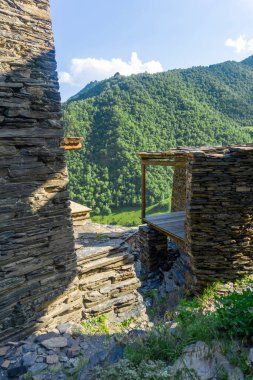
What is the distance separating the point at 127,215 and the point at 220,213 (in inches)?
832

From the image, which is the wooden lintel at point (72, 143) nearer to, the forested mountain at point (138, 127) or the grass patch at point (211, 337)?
the grass patch at point (211, 337)

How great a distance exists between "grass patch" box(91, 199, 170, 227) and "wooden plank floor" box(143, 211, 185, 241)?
1633cm

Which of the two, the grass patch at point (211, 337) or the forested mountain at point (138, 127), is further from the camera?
the forested mountain at point (138, 127)

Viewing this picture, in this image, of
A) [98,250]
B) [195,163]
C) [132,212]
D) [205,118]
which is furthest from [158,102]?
[98,250]

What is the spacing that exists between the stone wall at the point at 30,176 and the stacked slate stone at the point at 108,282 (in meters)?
0.49

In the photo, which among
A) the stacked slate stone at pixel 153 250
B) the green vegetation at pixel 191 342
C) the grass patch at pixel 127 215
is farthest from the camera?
the grass patch at pixel 127 215

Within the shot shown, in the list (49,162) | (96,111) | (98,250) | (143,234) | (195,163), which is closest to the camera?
(49,162)

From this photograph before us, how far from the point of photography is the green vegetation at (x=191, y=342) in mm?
2213

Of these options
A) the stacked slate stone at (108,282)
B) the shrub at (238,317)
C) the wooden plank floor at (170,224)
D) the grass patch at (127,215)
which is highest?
the shrub at (238,317)

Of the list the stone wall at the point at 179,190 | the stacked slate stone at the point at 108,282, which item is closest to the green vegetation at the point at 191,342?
the stacked slate stone at the point at 108,282

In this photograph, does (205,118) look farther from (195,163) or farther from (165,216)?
(195,163)

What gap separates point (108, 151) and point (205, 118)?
1251 cm

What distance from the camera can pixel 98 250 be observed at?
4.22m

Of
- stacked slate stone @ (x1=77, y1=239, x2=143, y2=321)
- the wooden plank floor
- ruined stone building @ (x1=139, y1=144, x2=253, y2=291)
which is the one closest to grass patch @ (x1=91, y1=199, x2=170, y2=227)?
the wooden plank floor
